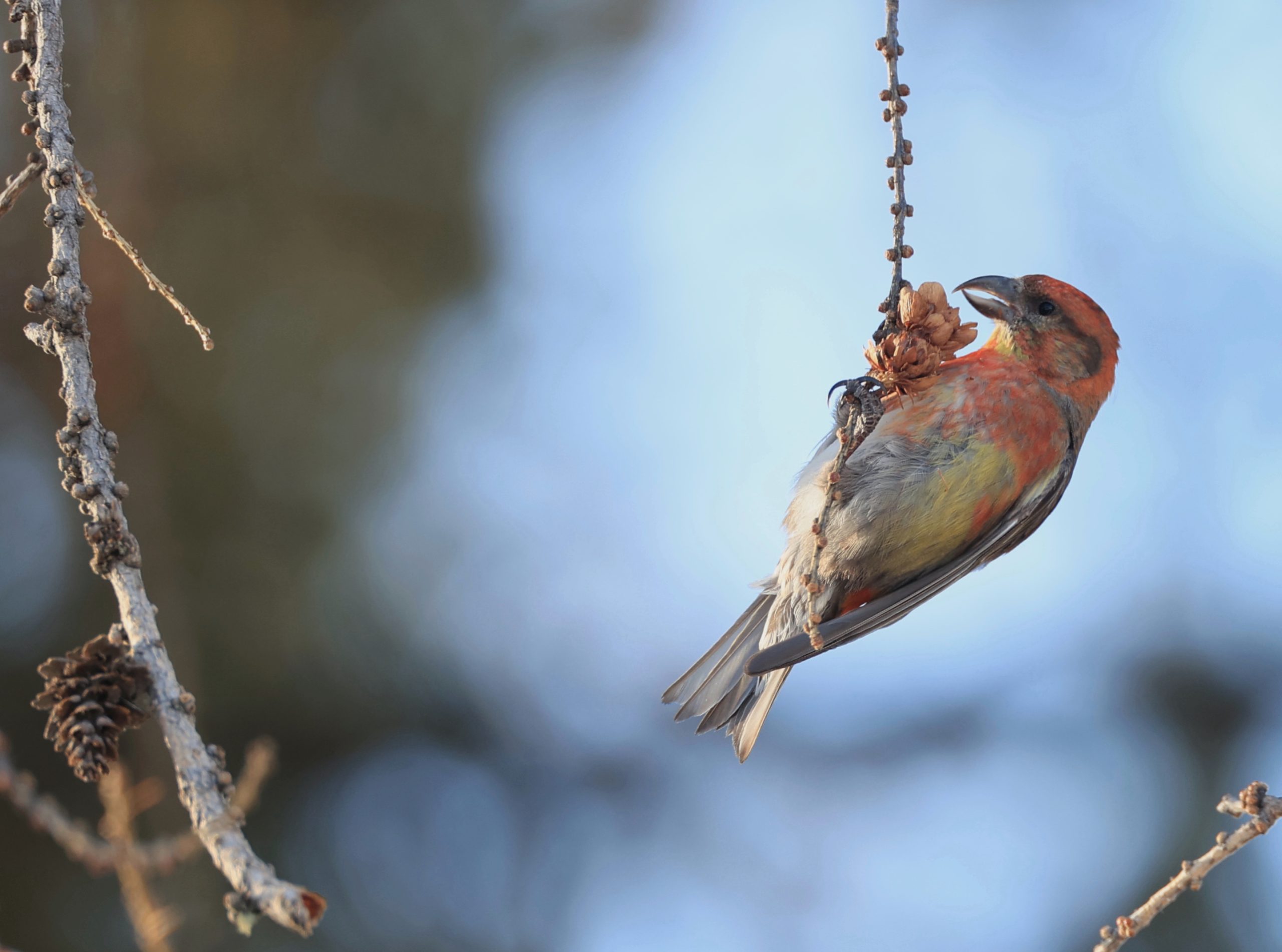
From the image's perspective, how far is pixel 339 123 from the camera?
4.78 meters

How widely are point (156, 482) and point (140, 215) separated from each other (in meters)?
1.16

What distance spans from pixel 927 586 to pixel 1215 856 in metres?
1.25

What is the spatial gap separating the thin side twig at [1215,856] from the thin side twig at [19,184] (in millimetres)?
1791

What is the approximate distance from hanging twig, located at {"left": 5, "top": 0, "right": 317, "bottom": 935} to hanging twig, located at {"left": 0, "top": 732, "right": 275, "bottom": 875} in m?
0.03

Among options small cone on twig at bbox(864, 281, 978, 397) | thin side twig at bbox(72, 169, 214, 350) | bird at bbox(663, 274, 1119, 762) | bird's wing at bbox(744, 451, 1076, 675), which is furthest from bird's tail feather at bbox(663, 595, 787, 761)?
thin side twig at bbox(72, 169, 214, 350)

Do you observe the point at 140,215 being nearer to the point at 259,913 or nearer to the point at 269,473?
the point at 269,473

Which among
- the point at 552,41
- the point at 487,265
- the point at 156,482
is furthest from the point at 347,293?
the point at 552,41

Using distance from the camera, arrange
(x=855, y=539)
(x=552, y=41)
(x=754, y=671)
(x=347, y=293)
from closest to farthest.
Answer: (x=754, y=671) < (x=855, y=539) < (x=347, y=293) < (x=552, y=41)

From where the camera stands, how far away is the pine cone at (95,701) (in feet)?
3.97

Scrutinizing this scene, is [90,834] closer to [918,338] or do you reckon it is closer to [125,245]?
[125,245]

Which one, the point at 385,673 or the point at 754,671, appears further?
the point at 385,673

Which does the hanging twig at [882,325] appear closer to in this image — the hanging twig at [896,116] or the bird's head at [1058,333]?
the hanging twig at [896,116]

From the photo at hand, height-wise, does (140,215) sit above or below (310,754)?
above

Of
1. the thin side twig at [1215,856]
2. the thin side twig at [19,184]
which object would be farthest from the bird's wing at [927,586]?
the thin side twig at [19,184]
